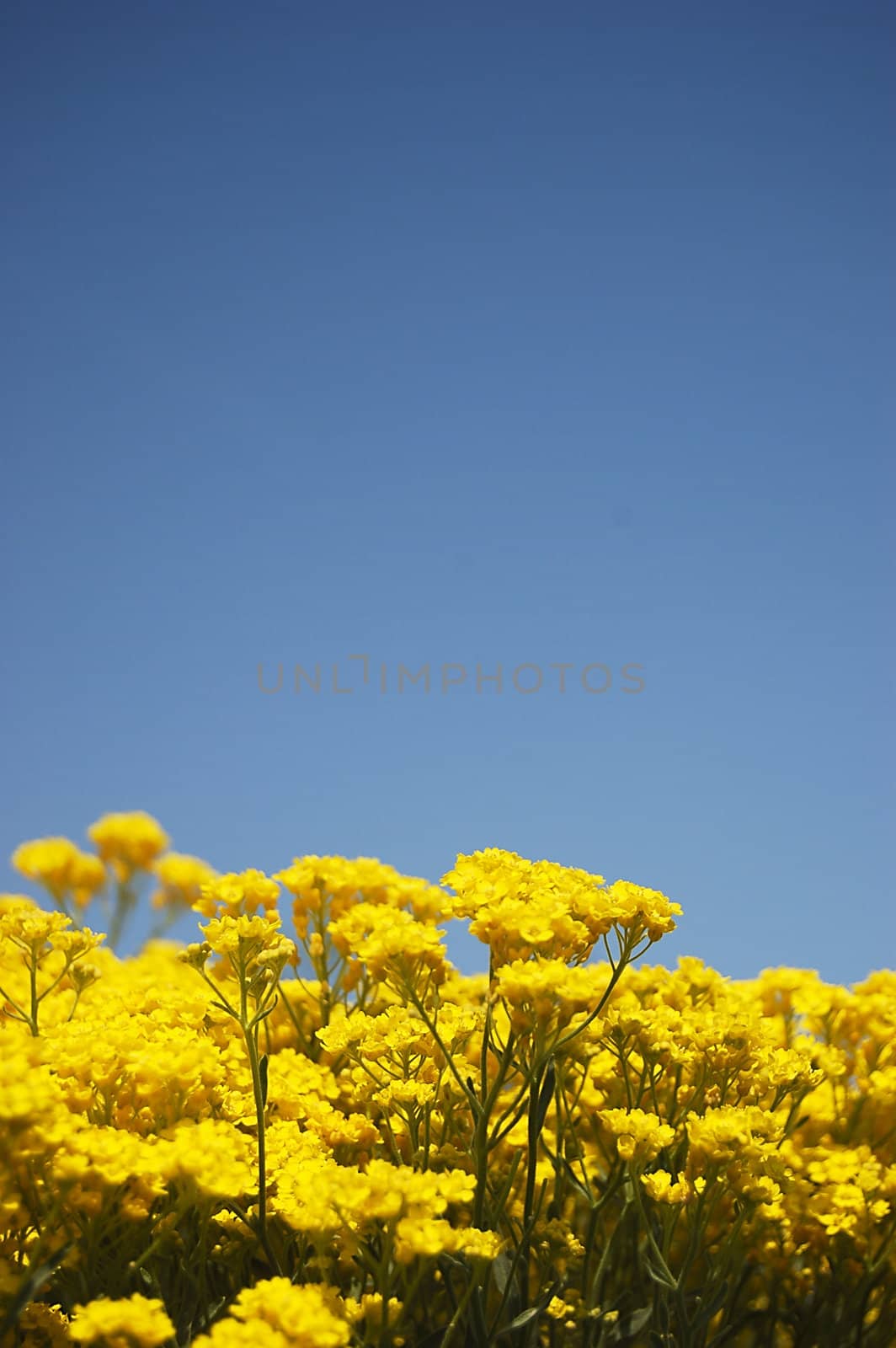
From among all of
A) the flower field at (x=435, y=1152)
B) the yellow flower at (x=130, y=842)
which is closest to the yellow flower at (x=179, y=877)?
the yellow flower at (x=130, y=842)

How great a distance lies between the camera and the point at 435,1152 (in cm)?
249

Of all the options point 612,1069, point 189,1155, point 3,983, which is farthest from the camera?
point 3,983

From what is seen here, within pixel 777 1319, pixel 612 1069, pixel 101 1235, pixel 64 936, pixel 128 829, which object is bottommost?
pixel 777 1319

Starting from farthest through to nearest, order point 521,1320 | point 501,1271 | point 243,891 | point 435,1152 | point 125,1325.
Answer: point 243,891, point 435,1152, point 501,1271, point 521,1320, point 125,1325

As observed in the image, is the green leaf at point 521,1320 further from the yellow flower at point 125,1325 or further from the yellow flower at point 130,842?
the yellow flower at point 130,842

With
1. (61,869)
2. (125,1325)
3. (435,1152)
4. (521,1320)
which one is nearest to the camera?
(125,1325)

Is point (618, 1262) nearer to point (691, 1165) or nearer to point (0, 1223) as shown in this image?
point (691, 1165)

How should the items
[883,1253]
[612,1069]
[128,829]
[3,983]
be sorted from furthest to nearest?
[128,829], [3,983], [612,1069], [883,1253]

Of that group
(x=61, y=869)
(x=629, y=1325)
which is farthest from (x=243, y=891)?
(x=61, y=869)

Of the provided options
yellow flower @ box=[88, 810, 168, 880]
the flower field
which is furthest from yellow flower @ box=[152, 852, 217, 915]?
the flower field

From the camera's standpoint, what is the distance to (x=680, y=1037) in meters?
2.74

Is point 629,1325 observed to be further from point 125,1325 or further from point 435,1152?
point 125,1325

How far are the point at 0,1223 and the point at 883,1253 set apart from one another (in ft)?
6.58

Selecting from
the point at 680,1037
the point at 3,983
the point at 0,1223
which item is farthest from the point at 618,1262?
the point at 3,983
